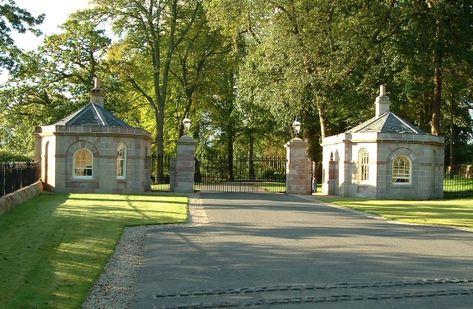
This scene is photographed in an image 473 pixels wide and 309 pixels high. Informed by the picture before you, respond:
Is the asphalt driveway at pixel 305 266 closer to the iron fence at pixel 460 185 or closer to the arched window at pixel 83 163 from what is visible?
the arched window at pixel 83 163

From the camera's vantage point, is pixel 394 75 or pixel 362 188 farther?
pixel 394 75

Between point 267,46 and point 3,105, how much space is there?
1780 cm

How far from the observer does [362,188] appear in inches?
1150

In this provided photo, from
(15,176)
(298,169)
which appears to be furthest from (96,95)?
(15,176)

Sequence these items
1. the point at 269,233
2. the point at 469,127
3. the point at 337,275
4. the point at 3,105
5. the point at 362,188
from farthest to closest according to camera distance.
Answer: the point at 469,127
the point at 3,105
the point at 362,188
the point at 269,233
the point at 337,275

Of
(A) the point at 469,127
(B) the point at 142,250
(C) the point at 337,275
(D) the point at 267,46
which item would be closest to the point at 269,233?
(B) the point at 142,250

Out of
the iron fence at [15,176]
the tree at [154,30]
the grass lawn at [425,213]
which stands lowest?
the grass lawn at [425,213]

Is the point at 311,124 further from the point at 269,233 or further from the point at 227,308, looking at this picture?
the point at 227,308

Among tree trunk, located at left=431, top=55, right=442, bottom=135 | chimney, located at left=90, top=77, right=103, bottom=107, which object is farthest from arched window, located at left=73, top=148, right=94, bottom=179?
tree trunk, located at left=431, top=55, right=442, bottom=135

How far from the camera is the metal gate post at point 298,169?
99.7 ft

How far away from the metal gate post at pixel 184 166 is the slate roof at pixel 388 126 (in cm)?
864

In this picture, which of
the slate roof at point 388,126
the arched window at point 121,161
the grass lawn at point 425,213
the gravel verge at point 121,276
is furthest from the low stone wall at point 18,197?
the slate roof at point 388,126

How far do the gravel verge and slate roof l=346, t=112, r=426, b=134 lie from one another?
58.1ft

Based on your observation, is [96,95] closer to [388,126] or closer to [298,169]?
[298,169]
